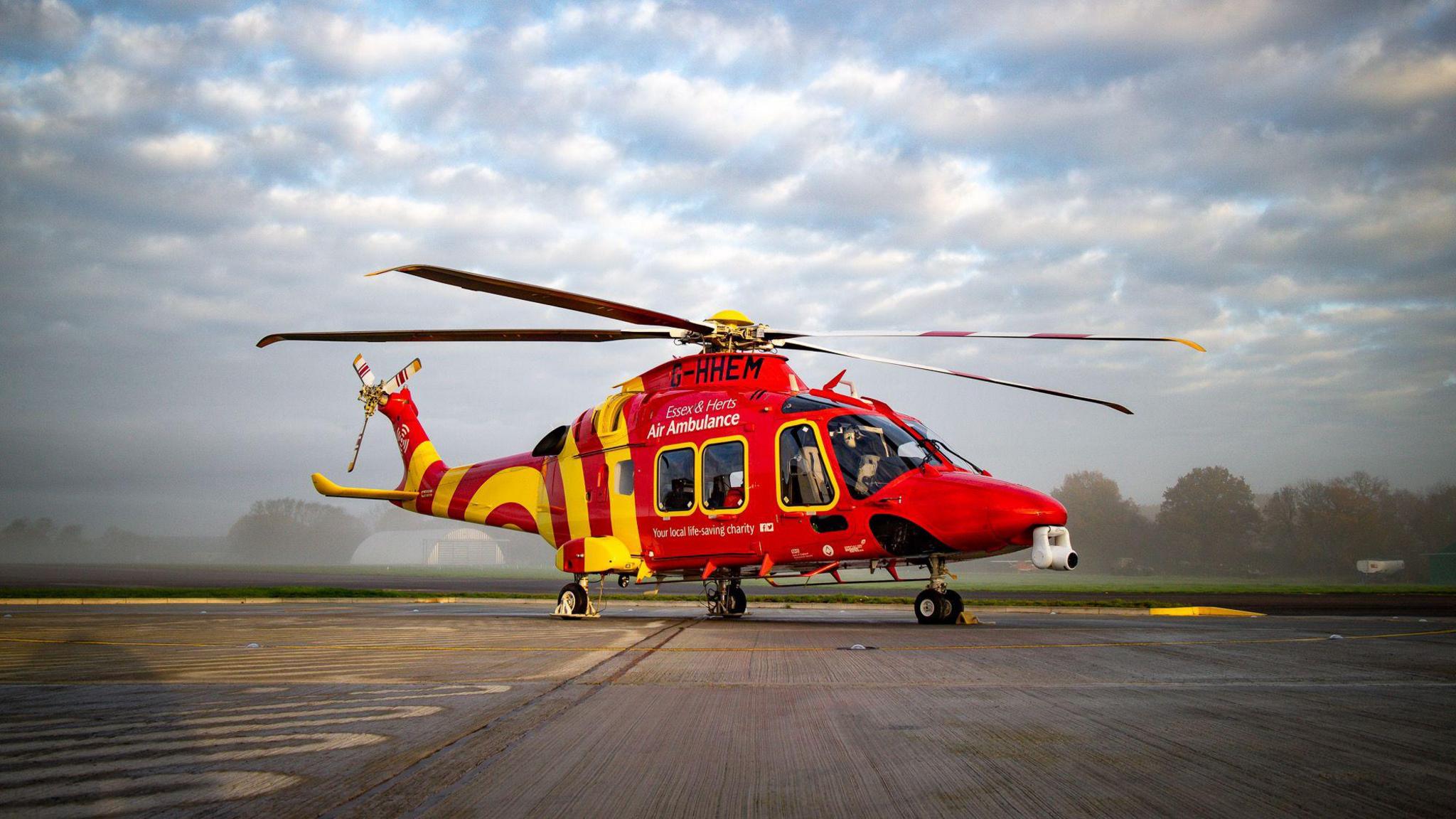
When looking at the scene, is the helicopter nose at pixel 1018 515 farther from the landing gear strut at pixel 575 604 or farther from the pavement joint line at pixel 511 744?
the landing gear strut at pixel 575 604

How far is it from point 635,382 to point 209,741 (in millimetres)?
12556

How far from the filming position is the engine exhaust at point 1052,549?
10.6m

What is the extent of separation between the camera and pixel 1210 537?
48.2m

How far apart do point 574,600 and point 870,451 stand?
6231 millimetres

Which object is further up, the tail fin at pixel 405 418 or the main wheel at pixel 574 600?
the tail fin at pixel 405 418

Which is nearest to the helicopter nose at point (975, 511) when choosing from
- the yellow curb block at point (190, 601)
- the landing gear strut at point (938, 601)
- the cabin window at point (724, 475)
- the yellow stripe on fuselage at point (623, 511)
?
the landing gear strut at point (938, 601)

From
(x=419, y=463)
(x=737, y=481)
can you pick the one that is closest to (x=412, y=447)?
(x=419, y=463)

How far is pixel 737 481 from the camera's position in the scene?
13.4 m

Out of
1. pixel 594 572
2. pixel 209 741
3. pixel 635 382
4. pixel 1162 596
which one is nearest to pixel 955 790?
pixel 209 741

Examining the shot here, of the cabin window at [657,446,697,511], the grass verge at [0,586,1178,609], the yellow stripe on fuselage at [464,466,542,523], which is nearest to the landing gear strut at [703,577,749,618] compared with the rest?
the cabin window at [657,446,697,511]

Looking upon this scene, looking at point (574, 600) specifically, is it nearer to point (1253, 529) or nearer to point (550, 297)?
point (550, 297)

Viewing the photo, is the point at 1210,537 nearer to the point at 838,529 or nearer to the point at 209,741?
the point at 838,529

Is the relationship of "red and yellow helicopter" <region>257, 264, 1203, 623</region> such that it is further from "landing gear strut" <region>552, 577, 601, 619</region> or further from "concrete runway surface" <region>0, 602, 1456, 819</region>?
"concrete runway surface" <region>0, 602, 1456, 819</region>

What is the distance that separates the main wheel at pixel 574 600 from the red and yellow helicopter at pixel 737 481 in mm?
26
